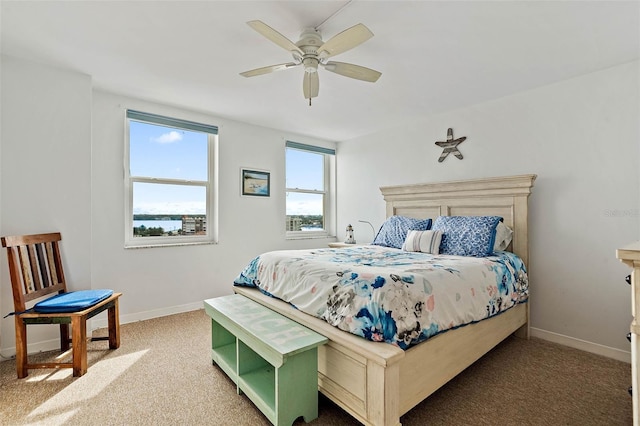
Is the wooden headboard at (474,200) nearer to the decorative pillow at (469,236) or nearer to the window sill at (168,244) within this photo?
the decorative pillow at (469,236)

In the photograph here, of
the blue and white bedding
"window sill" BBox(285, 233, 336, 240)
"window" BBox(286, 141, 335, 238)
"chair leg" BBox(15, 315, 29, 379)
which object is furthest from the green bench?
"window" BBox(286, 141, 335, 238)

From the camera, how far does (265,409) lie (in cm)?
160

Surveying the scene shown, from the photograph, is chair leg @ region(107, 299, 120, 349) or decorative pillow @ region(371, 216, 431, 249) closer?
chair leg @ region(107, 299, 120, 349)

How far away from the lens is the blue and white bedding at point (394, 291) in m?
1.55

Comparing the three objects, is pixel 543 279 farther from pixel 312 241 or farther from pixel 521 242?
pixel 312 241

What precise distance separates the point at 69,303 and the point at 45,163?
1251 mm

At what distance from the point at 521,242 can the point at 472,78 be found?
1567 mm

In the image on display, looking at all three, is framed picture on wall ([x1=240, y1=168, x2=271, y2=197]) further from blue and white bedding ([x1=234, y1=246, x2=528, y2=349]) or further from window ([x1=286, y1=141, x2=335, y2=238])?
blue and white bedding ([x1=234, y1=246, x2=528, y2=349])

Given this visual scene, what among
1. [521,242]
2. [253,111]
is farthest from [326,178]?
[521,242]

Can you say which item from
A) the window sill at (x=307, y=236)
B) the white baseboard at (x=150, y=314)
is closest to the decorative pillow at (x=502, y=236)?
the window sill at (x=307, y=236)

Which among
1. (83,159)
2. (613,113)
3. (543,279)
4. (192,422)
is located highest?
(613,113)

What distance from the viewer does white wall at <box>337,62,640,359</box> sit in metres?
2.40

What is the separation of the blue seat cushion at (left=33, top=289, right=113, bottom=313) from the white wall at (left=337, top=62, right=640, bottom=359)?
364cm

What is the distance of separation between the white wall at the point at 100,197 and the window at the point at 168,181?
0.13 m
